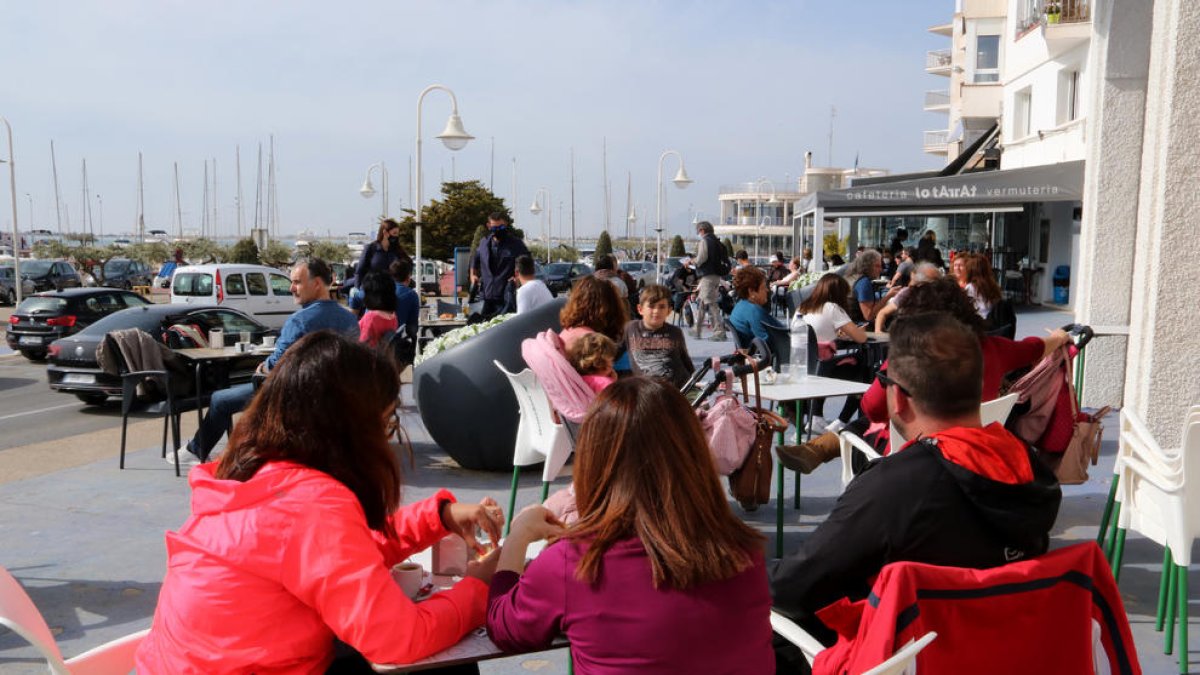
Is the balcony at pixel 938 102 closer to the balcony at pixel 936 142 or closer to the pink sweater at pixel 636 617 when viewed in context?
the balcony at pixel 936 142

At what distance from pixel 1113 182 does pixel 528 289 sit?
5.17 m

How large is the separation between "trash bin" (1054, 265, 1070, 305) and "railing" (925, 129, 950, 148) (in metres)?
25.5

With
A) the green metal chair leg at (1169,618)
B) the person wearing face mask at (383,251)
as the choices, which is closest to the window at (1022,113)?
the person wearing face mask at (383,251)

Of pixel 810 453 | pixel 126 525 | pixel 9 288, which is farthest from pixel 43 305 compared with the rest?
pixel 810 453

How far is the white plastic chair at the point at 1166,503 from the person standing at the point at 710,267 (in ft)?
36.7

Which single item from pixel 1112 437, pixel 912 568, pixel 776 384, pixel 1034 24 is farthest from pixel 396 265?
pixel 1034 24

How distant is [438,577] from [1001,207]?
17.4 metres

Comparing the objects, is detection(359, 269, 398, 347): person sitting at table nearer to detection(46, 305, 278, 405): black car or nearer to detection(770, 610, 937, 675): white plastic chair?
detection(46, 305, 278, 405): black car

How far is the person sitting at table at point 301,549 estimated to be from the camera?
1.98 meters

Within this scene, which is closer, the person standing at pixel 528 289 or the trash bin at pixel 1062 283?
the person standing at pixel 528 289

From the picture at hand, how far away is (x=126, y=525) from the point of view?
586 cm

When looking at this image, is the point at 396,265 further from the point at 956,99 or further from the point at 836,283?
the point at 956,99

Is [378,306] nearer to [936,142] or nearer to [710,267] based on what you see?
[710,267]

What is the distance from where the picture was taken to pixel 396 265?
33.9 ft
